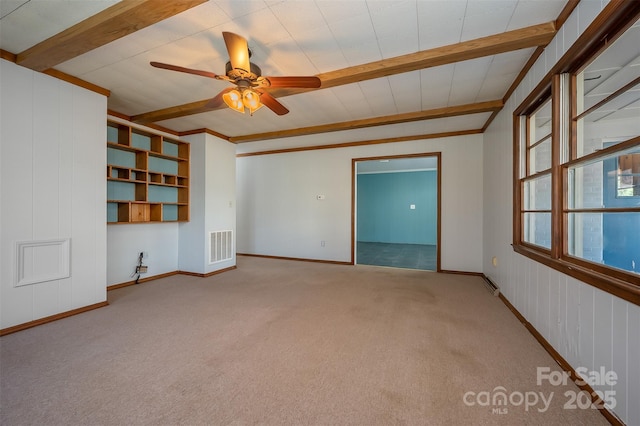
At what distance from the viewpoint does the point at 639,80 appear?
122cm

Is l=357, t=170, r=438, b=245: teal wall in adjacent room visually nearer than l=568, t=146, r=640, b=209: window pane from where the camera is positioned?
No

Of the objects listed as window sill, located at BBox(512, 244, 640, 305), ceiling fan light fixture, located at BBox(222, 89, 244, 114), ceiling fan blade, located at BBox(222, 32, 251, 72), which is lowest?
window sill, located at BBox(512, 244, 640, 305)

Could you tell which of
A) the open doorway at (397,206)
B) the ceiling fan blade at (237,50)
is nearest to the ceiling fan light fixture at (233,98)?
the ceiling fan blade at (237,50)

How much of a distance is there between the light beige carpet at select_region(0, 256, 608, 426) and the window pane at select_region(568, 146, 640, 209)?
123cm

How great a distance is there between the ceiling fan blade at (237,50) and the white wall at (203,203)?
2842 mm

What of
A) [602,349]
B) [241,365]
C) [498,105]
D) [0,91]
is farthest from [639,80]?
[0,91]

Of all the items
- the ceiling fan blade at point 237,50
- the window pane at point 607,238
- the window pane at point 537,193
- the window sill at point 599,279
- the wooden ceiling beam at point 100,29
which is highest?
the wooden ceiling beam at point 100,29

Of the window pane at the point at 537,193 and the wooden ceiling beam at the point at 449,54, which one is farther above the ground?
the wooden ceiling beam at the point at 449,54

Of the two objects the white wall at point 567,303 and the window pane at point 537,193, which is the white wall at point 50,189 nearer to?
Result: the white wall at point 567,303

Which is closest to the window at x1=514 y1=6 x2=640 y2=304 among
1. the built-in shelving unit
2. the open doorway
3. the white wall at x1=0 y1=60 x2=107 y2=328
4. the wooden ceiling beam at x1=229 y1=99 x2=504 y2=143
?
the wooden ceiling beam at x1=229 y1=99 x2=504 y2=143

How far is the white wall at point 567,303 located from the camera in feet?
Result: 4.06

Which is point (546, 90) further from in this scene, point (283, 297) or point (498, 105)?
point (283, 297)

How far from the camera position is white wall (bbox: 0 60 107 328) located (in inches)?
89.6

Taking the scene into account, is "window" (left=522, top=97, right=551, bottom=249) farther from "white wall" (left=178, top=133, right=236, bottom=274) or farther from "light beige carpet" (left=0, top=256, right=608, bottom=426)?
"white wall" (left=178, top=133, right=236, bottom=274)
